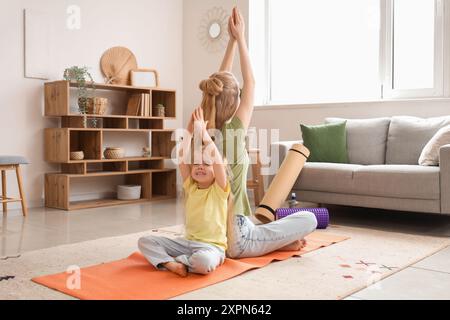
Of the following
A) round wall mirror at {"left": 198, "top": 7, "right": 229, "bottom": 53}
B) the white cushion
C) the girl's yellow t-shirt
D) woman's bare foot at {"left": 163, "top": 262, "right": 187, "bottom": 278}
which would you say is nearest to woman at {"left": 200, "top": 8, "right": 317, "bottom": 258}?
the girl's yellow t-shirt

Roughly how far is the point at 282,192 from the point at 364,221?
731mm

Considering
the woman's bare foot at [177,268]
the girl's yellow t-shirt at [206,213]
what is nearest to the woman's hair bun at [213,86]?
the girl's yellow t-shirt at [206,213]

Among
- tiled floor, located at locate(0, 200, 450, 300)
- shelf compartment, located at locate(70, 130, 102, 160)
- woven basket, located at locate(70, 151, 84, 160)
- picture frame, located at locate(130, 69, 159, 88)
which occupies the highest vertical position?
picture frame, located at locate(130, 69, 159, 88)


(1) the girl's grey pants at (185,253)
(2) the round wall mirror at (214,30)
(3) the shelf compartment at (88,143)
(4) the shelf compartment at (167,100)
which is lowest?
(1) the girl's grey pants at (185,253)

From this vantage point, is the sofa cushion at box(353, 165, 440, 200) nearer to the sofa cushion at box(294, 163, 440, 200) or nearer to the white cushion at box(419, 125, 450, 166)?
the sofa cushion at box(294, 163, 440, 200)

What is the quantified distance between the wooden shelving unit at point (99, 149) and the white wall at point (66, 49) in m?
0.14

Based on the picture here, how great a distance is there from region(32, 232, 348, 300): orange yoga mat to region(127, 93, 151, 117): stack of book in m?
2.98

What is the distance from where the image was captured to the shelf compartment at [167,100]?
5.84m

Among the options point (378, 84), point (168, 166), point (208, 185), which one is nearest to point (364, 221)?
point (378, 84)

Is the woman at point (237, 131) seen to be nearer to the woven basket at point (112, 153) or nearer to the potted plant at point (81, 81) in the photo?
the potted plant at point (81, 81)

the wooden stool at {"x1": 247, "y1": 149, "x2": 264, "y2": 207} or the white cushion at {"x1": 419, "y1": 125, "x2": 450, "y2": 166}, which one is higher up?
the white cushion at {"x1": 419, "y1": 125, "x2": 450, "y2": 166}

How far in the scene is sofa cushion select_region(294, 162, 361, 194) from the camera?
3.94m

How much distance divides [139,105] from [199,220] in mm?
3264

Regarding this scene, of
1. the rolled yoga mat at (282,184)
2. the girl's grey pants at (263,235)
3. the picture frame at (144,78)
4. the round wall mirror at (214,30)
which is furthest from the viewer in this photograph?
the round wall mirror at (214,30)
